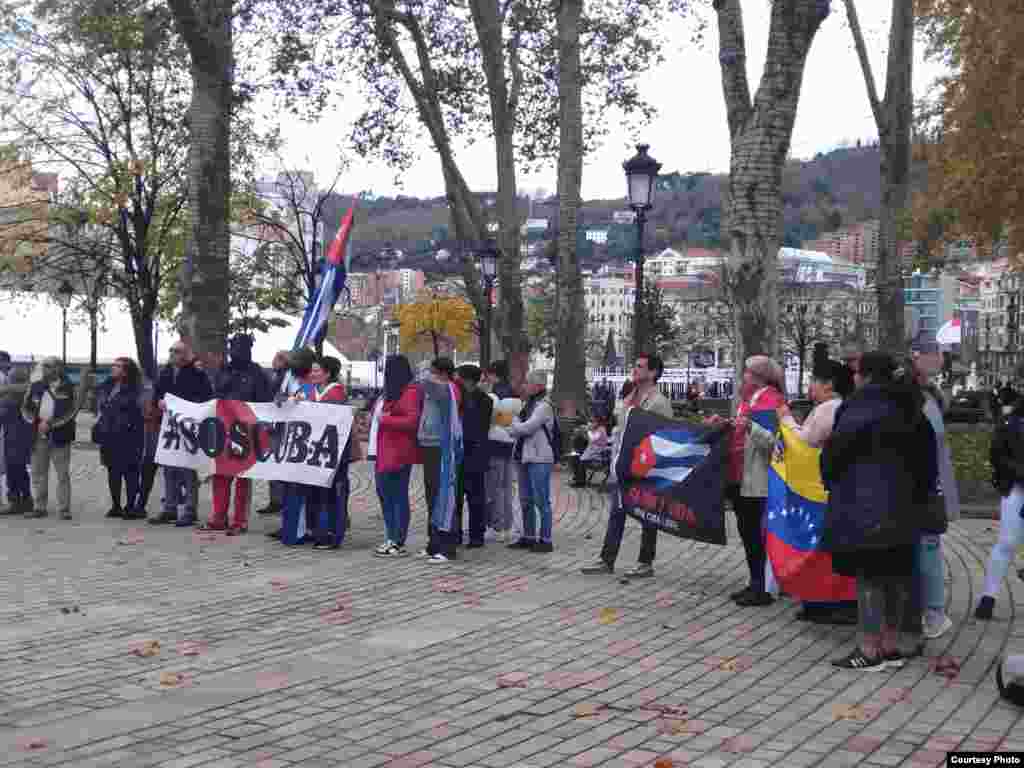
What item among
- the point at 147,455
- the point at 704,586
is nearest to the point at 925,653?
the point at 704,586

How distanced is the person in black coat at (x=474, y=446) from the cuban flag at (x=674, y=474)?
1745 millimetres

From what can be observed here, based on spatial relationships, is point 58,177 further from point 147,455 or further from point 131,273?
point 147,455

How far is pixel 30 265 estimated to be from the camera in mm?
34688

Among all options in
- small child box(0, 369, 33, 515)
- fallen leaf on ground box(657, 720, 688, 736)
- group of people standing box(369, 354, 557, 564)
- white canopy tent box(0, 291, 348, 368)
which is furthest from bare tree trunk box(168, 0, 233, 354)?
white canopy tent box(0, 291, 348, 368)

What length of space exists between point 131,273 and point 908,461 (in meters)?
28.8

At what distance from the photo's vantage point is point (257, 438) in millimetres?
12445

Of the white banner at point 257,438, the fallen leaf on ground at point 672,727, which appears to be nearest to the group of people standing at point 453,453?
the white banner at point 257,438

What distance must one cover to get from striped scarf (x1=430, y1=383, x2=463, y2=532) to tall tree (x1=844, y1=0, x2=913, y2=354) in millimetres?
16538

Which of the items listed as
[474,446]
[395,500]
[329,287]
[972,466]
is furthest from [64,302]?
[395,500]

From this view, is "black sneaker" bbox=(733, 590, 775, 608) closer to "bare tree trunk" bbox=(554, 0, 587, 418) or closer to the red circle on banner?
the red circle on banner

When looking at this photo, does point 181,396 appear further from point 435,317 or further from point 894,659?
point 435,317

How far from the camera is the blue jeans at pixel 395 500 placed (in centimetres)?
1088

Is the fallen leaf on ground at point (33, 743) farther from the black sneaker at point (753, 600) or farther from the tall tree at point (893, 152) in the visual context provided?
the tall tree at point (893, 152)

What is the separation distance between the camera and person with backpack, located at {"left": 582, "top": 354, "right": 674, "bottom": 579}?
10.1m
